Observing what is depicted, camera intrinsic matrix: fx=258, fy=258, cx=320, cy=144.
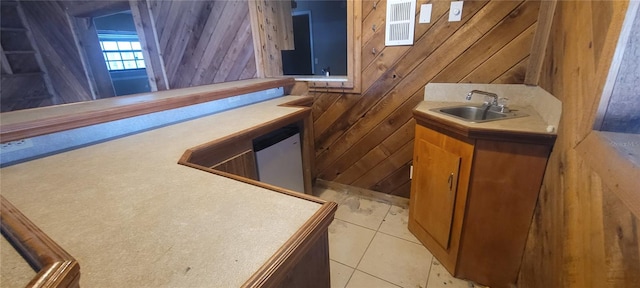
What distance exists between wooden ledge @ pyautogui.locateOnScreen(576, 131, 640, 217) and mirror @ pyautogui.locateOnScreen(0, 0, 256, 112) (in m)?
2.64

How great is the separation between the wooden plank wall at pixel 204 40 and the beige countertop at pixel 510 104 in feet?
6.13

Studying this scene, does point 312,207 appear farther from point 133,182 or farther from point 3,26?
point 3,26

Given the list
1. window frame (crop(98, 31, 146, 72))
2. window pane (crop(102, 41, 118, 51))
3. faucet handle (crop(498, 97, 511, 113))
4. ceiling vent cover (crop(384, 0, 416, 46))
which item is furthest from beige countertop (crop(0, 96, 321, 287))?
window pane (crop(102, 41, 118, 51))

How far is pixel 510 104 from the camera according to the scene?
5.85 ft

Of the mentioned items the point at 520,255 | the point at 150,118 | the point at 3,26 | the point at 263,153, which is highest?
the point at 3,26

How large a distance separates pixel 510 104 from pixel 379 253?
138 cm

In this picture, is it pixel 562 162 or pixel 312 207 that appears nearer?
pixel 312 207

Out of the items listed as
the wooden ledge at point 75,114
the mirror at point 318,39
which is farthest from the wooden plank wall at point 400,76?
the mirror at point 318,39

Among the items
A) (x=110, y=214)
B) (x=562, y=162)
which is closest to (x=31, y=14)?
(x=110, y=214)

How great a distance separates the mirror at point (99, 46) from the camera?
2783 millimetres

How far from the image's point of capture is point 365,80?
223 cm

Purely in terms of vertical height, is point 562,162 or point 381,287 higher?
point 562,162

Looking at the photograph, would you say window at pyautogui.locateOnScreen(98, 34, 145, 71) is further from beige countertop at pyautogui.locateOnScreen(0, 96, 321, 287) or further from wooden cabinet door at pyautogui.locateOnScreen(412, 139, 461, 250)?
wooden cabinet door at pyautogui.locateOnScreen(412, 139, 461, 250)

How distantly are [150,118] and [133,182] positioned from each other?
2.60 ft
